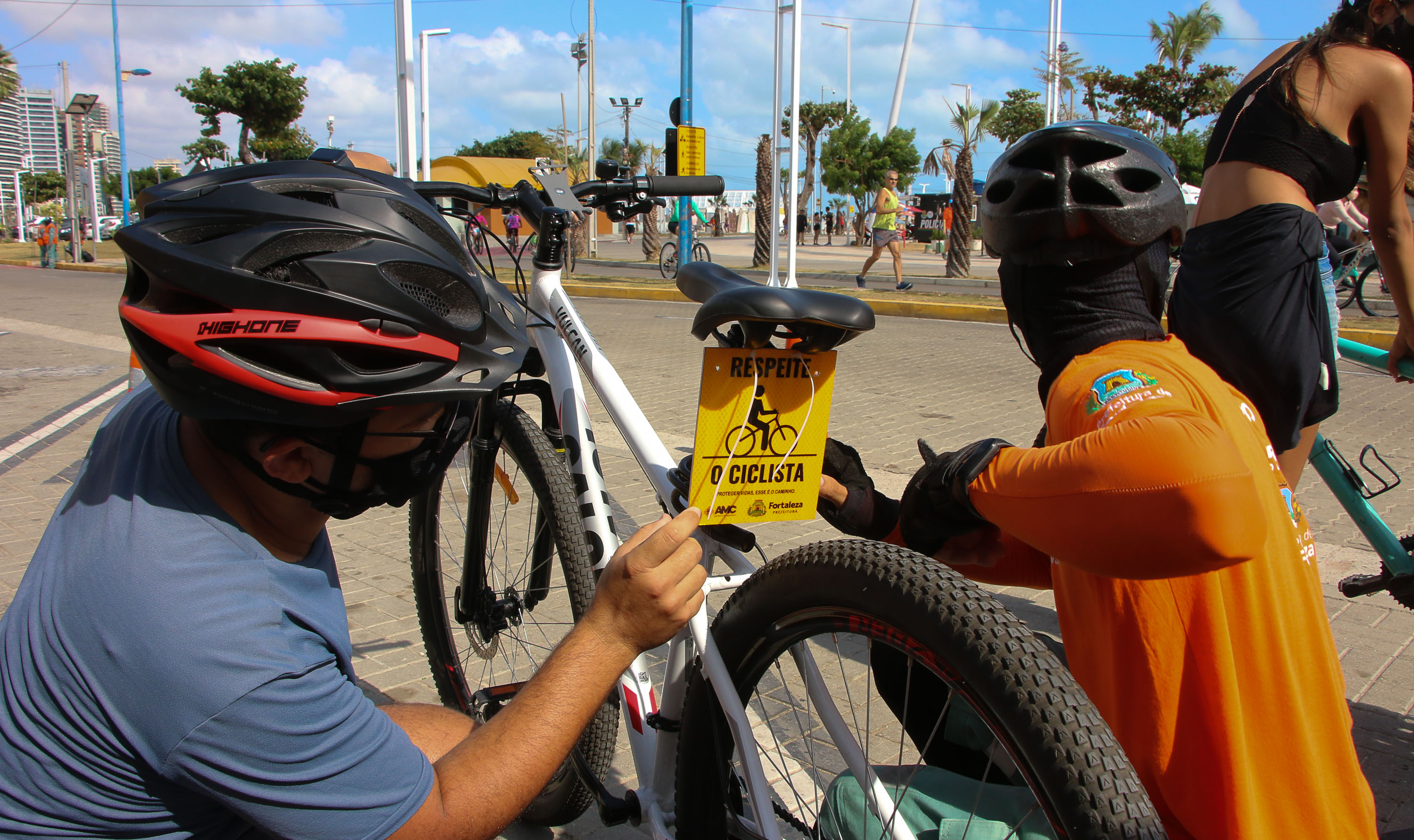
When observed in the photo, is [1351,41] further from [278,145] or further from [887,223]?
[278,145]

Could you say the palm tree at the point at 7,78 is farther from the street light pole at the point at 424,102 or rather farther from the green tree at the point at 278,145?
the street light pole at the point at 424,102

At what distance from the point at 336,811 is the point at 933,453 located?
3.48ft

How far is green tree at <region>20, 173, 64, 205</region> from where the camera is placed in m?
67.6

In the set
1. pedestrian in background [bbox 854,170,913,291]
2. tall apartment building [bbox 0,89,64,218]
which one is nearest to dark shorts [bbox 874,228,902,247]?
pedestrian in background [bbox 854,170,913,291]

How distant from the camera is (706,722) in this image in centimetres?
171

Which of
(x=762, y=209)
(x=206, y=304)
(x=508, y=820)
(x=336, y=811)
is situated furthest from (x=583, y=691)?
(x=762, y=209)

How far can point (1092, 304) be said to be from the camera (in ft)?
5.55

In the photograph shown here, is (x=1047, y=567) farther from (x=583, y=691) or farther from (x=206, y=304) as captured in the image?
(x=206, y=304)

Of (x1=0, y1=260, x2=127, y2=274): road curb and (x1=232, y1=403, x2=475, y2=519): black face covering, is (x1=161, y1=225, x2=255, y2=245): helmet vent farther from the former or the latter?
(x1=0, y1=260, x2=127, y2=274): road curb

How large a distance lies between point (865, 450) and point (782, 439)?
421 cm

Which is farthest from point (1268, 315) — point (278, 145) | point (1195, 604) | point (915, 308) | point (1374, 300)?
point (278, 145)

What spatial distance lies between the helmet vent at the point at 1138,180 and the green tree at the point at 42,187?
3058 inches

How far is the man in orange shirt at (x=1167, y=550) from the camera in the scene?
1205 millimetres

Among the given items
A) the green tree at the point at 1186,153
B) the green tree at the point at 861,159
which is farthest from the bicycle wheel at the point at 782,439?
the green tree at the point at 861,159
